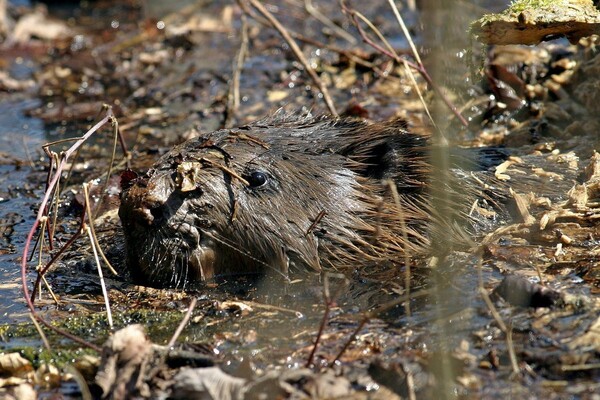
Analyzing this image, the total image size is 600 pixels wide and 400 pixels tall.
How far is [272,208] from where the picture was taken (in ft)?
15.0

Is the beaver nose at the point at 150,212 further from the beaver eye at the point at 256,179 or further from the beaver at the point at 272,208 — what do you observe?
the beaver eye at the point at 256,179

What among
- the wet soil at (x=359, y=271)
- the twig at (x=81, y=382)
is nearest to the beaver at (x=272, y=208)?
the wet soil at (x=359, y=271)

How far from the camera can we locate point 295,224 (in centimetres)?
456

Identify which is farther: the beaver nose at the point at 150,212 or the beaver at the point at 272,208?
the beaver at the point at 272,208

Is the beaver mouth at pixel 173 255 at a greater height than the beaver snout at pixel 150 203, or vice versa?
the beaver snout at pixel 150 203

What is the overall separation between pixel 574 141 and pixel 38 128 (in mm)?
4438

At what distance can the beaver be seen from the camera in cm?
445

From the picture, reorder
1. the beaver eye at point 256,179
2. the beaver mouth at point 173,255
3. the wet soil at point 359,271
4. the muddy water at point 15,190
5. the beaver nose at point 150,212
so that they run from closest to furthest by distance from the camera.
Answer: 1. the wet soil at point 359,271
2. the beaver nose at point 150,212
3. the beaver mouth at point 173,255
4. the beaver eye at point 256,179
5. the muddy water at point 15,190

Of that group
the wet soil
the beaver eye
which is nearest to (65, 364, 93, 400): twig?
the wet soil

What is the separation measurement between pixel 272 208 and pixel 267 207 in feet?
0.08

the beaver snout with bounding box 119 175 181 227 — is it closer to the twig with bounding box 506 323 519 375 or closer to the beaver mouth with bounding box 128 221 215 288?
the beaver mouth with bounding box 128 221 215 288

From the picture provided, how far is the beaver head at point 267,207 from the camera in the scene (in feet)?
14.6

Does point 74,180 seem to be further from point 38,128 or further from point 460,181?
point 460,181

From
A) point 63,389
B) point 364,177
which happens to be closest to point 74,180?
point 364,177
